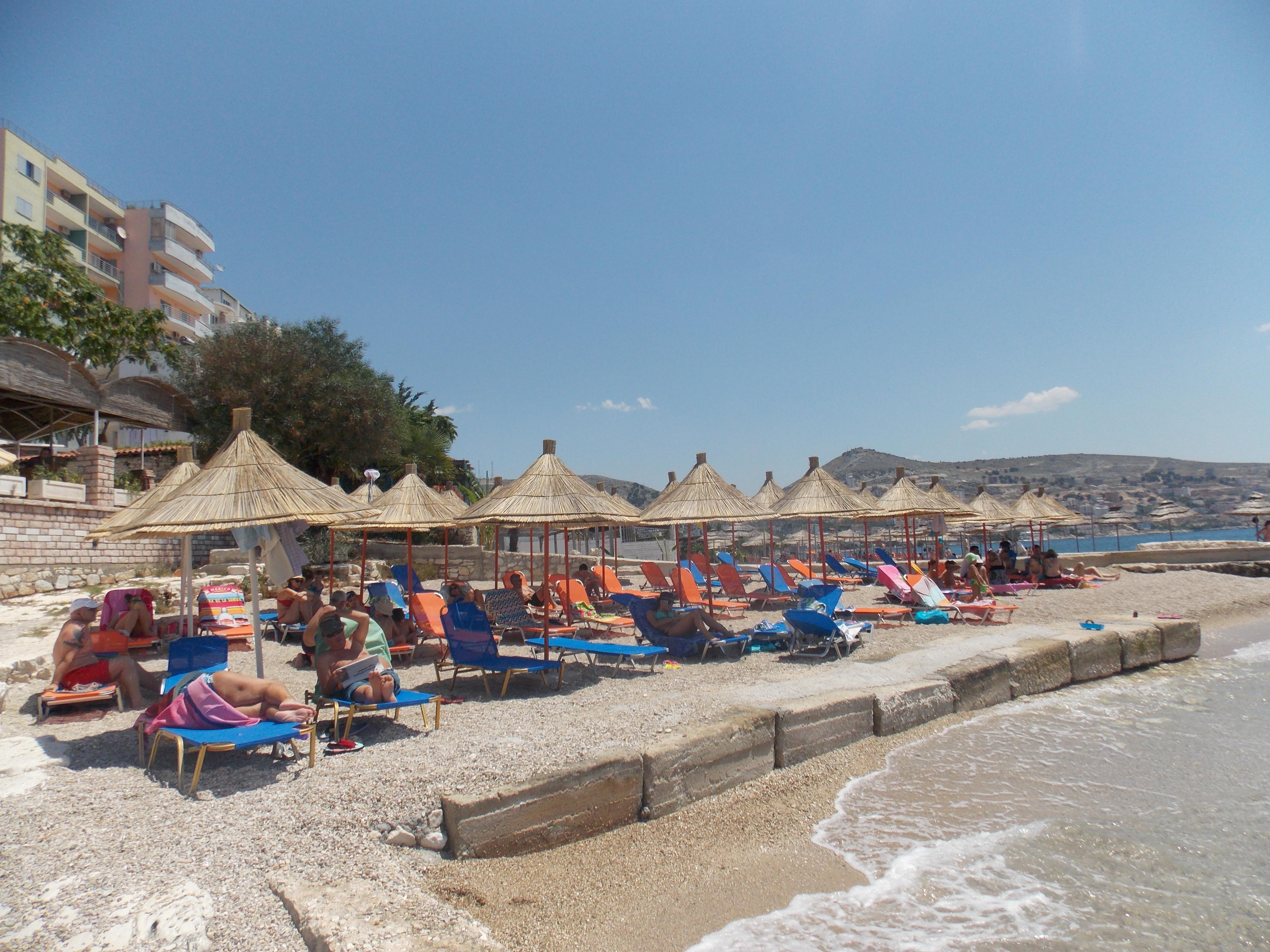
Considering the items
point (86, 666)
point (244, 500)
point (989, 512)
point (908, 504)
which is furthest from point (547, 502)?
point (989, 512)

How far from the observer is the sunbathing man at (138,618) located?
26.5 feet

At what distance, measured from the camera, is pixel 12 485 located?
1212 centimetres

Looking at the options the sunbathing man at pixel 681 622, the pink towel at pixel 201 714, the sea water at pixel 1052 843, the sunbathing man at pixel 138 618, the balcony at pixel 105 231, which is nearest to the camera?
the sea water at pixel 1052 843

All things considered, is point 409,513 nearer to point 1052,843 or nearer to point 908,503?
point 1052,843

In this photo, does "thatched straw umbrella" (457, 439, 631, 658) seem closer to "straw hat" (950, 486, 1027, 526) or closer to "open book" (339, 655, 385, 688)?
"open book" (339, 655, 385, 688)

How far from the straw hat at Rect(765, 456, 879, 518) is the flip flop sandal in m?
7.59

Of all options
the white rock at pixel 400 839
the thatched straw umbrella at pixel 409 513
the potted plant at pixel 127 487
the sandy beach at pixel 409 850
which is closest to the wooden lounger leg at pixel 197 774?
the sandy beach at pixel 409 850

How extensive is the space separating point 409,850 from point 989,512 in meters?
18.0

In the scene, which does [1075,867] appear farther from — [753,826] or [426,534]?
[426,534]

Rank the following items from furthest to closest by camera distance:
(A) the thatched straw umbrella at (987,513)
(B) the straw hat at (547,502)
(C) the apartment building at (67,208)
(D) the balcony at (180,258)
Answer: (D) the balcony at (180,258) → (C) the apartment building at (67,208) → (A) the thatched straw umbrella at (987,513) → (B) the straw hat at (547,502)

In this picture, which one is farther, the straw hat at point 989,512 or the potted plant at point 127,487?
the straw hat at point 989,512

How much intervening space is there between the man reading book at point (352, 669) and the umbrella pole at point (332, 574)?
218cm

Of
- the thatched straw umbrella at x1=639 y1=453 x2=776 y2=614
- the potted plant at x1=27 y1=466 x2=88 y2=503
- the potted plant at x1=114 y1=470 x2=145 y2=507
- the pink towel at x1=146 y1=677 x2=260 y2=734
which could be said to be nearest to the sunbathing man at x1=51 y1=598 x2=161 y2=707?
the pink towel at x1=146 y1=677 x2=260 y2=734

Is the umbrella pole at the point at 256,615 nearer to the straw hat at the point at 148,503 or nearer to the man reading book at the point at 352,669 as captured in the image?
the man reading book at the point at 352,669
